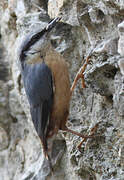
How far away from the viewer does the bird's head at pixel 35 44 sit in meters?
3.35

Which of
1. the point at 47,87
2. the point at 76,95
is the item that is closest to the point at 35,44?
the point at 47,87

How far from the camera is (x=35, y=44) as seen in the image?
134 inches

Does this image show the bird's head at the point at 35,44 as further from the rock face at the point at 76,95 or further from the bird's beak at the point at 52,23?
the rock face at the point at 76,95

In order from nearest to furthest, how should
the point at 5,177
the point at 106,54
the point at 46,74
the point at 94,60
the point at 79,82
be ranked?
the point at 106,54, the point at 94,60, the point at 46,74, the point at 79,82, the point at 5,177

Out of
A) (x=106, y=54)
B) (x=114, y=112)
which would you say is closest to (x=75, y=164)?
(x=114, y=112)

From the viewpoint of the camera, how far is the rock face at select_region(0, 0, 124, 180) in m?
2.70

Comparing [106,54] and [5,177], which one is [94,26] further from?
[5,177]

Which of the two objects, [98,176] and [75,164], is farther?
[75,164]

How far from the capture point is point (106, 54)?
2.65 metres

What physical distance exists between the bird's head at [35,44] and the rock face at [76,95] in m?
0.18

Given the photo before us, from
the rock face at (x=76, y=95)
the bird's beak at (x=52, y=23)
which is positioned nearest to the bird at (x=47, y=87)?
the bird's beak at (x=52, y=23)

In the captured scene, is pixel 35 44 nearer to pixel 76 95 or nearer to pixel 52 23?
pixel 52 23

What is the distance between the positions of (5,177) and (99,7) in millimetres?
2688

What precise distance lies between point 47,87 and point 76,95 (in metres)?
0.35
